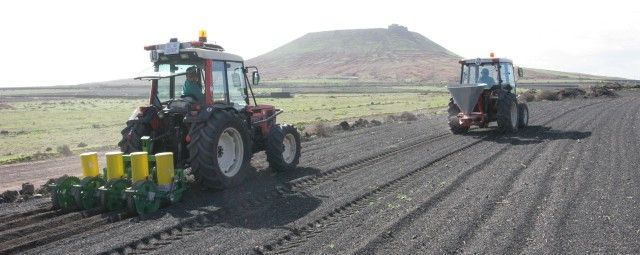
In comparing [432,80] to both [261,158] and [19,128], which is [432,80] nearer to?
[19,128]

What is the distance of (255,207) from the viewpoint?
27.4 ft

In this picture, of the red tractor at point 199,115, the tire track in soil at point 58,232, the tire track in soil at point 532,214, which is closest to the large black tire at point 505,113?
the tire track in soil at point 532,214

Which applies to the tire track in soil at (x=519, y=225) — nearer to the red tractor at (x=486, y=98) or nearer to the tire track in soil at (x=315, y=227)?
the tire track in soil at (x=315, y=227)

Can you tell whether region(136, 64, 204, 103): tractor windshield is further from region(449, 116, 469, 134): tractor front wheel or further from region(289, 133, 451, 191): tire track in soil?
region(449, 116, 469, 134): tractor front wheel

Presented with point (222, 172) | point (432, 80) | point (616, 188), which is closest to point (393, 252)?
point (222, 172)

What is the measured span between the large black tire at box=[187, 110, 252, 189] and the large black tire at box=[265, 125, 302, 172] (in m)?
0.95

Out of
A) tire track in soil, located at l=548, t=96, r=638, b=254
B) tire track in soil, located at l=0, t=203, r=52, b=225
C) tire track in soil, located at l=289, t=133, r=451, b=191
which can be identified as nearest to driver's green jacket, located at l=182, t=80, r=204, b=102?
tire track in soil, located at l=289, t=133, r=451, b=191

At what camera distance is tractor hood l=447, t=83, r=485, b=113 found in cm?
1652

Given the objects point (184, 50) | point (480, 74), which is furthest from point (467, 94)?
point (184, 50)

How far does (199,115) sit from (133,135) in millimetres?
1245

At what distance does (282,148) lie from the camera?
35.5 feet

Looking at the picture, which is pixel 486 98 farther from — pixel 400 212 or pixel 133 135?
pixel 133 135

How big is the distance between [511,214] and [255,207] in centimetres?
351

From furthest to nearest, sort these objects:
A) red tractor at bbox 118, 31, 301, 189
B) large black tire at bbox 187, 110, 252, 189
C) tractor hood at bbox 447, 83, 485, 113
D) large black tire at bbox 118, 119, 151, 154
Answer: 1. tractor hood at bbox 447, 83, 485, 113
2. large black tire at bbox 118, 119, 151, 154
3. red tractor at bbox 118, 31, 301, 189
4. large black tire at bbox 187, 110, 252, 189
